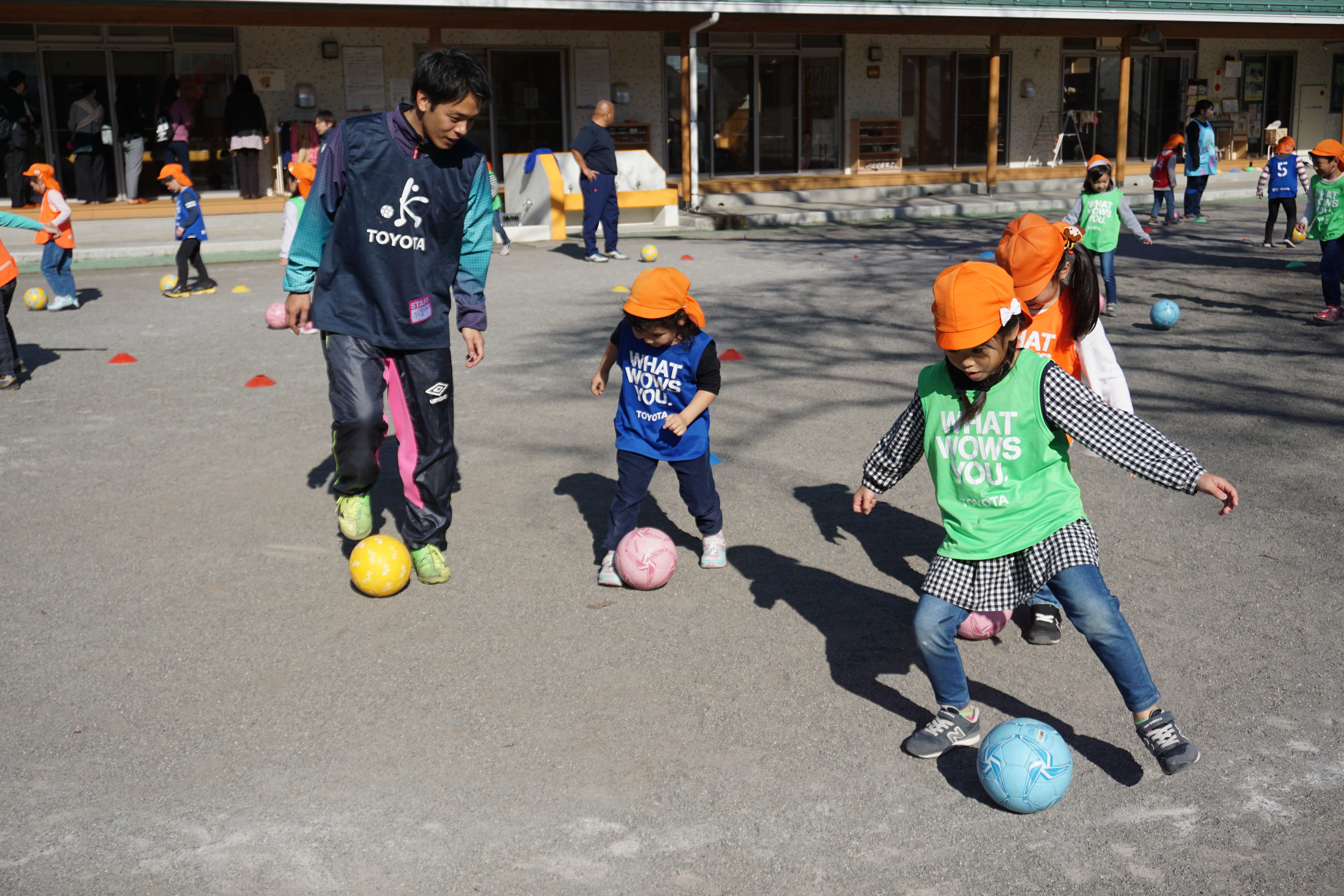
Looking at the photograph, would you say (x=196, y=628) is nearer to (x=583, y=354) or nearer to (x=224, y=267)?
(x=583, y=354)

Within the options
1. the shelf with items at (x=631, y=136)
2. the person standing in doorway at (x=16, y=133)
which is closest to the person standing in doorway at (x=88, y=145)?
the person standing in doorway at (x=16, y=133)

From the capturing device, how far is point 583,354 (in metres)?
10.0

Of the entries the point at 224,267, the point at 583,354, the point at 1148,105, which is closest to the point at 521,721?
the point at 583,354

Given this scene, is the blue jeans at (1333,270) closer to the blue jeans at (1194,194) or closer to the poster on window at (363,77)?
the blue jeans at (1194,194)

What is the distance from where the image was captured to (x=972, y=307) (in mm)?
3389

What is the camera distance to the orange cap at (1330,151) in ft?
36.3

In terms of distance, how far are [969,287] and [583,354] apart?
22.4 feet

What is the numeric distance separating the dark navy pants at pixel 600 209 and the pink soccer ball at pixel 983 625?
1207cm

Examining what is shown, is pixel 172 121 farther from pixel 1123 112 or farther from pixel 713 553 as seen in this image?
pixel 1123 112

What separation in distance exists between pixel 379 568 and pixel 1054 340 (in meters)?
3.01

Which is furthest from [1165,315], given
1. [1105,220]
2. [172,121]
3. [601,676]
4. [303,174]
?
[172,121]

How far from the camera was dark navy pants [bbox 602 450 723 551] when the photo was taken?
5.09 m

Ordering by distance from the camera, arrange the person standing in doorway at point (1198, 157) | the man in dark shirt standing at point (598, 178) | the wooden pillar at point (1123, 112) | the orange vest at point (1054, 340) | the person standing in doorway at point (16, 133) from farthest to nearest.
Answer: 1. the wooden pillar at point (1123, 112)
2. the person standing in doorway at point (1198, 157)
3. the person standing in doorway at point (16, 133)
4. the man in dark shirt standing at point (598, 178)
5. the orange vest at point (1054, 340)

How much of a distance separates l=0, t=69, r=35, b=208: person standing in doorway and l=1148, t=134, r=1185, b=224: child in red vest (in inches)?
713
